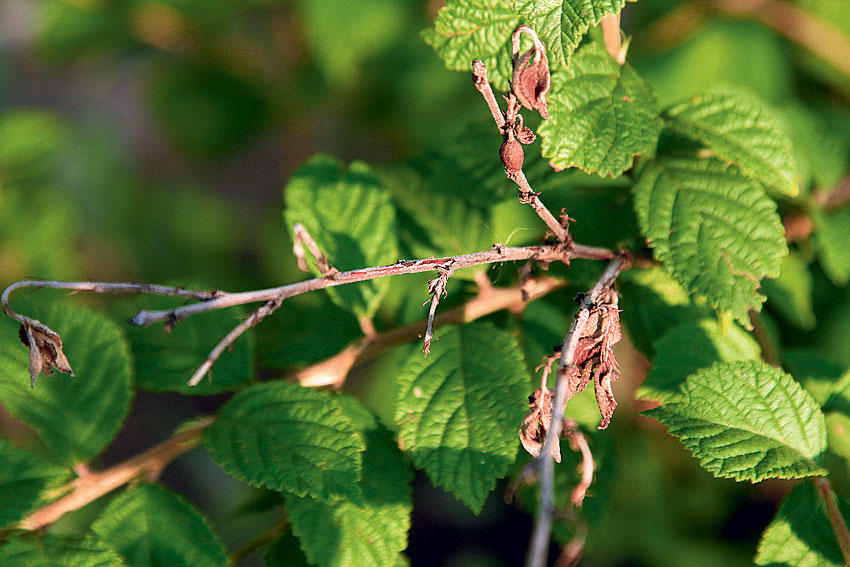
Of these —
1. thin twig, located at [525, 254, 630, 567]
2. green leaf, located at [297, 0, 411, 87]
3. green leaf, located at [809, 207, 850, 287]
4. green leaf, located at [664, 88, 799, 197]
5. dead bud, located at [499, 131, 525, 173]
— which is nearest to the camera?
thin twig, located at [525, 254, 630, 567]

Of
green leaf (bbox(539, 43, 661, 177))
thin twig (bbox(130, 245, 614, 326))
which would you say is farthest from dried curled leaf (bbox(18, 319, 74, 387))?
green leaf (bbox(539, 43, 661, 177))

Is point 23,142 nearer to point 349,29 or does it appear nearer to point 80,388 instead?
point 349,29

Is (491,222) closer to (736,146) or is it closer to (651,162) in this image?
(651,162)

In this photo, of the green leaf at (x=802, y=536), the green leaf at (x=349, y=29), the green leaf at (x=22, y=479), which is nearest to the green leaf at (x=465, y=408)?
the green leaf at (x=802, y=536)

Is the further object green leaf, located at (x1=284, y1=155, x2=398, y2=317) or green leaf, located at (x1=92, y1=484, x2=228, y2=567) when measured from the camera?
green leaf, located at (x1=284, y1=155, x2=398, y2=317)

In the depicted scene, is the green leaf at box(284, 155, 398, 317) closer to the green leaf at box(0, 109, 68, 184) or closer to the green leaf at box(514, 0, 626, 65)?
the green leaf at box(514, 0, 626, 65)

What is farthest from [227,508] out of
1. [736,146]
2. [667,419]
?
[736,146]
